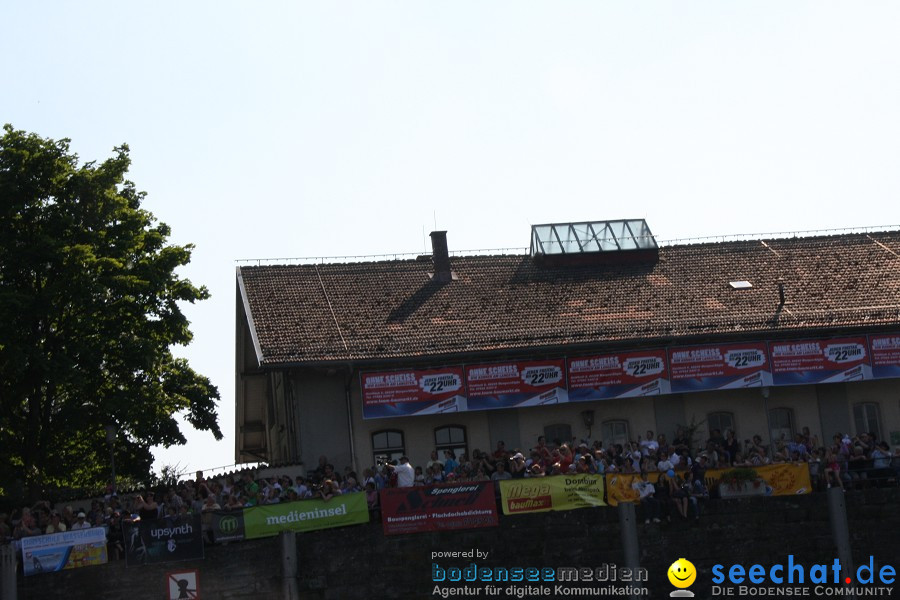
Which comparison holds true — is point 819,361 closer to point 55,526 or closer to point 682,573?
point 682,573

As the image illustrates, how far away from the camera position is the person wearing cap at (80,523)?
2691 centimetres

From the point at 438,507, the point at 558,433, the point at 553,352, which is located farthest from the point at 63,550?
the point at 553,352

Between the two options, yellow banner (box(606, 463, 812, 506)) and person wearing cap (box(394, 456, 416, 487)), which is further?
yellow banner (box(606, 463, 812, 506))

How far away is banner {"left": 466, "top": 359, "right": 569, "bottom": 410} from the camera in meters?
34.3

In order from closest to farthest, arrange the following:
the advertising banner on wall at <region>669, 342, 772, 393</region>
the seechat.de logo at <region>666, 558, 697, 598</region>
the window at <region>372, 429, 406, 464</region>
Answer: the seechat.de logo at <region>666, 558, 697, 598</region>
the window at <region>372, 429, 406, 464</region>
the advertising banner on wall at <region>669, 342, 772, 393</region>

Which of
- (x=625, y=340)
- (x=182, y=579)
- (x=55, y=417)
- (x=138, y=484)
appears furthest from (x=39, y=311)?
(x=625, y=340)

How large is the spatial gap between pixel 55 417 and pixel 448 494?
39.4 ft

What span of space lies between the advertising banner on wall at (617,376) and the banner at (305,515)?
8.55 meters

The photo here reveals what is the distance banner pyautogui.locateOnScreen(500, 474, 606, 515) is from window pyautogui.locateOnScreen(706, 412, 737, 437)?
8213 mm

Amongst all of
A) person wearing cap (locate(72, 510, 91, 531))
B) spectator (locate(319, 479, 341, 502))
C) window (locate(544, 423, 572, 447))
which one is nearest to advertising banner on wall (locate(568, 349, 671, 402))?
window (locate(544, 423, 572, 447))

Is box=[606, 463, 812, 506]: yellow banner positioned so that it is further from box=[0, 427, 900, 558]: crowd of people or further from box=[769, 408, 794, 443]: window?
box=[769, 408, 794, 443]: window

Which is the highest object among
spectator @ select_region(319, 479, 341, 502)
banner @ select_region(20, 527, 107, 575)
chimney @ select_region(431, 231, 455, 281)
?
chimney @ select_region(431, 231, 455, 281)

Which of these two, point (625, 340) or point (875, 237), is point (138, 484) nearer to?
point (625, 340)

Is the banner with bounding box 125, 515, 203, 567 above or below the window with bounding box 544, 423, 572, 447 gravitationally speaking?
below
